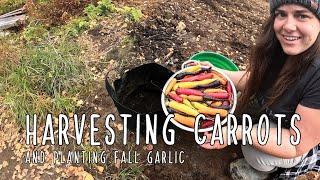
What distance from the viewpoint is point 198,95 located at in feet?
9.27

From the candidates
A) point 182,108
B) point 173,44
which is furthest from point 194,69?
point 173,44

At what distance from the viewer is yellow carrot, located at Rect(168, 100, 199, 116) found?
2.71 meters

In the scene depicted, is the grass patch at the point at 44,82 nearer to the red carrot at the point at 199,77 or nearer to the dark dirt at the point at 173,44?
the dark dirt at the point at 173,44

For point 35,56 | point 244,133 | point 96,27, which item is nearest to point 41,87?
point 35,56

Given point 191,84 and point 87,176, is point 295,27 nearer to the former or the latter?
point 191,84

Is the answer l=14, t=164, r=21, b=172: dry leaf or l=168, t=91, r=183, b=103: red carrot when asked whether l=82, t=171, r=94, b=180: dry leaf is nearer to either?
l=14, t=164, r=21, b=172: dry leaf

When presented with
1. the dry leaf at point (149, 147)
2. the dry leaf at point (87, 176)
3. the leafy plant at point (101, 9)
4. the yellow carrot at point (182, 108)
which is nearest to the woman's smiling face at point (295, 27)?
the yellow carrot at point (182, 108)

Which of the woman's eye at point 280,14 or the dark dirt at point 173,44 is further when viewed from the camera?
the dark dirt at point 173,44

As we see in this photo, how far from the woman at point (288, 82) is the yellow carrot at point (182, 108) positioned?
202mm

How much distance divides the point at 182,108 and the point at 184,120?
8 centimetres

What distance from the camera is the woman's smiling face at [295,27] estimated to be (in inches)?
86.4

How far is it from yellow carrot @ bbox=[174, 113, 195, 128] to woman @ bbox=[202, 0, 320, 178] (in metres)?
0.16

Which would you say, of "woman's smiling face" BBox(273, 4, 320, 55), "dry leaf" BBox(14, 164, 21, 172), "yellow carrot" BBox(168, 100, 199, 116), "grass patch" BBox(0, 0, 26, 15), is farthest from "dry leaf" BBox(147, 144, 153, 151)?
"grass patch" BBox(0, 0, 26, 15)

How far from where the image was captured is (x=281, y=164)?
275 cm
